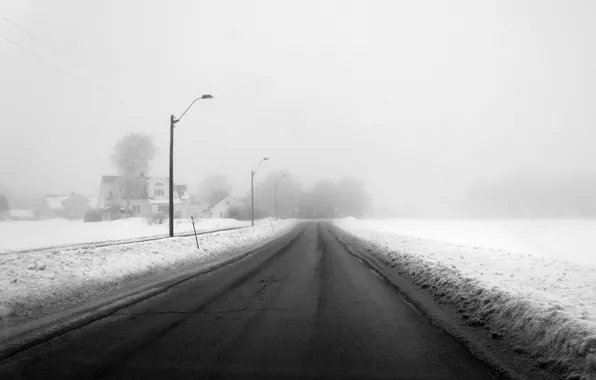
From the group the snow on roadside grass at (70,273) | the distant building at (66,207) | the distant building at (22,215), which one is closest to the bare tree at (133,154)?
the distant building at (66,207)

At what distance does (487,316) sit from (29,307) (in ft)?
27.9

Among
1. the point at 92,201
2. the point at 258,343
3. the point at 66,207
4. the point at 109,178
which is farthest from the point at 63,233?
the point at 92,201

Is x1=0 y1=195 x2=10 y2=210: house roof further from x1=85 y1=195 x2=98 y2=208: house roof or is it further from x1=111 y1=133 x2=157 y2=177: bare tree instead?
x1=111 y1=133 x2=157 y2=177: bare tree

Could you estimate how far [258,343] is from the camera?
4.84 m

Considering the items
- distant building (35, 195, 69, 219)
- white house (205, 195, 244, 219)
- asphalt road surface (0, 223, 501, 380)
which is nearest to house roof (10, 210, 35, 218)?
distant building (35, 195, 69, 219)

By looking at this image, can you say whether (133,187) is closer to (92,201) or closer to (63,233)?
(92,201)

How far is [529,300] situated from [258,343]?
14.1ft

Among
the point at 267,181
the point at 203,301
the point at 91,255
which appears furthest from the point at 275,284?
the point at 267,181

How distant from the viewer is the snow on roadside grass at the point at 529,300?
4.30 metres

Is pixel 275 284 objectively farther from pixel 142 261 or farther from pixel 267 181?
pixel 267 181

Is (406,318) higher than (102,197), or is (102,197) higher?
(102,197)

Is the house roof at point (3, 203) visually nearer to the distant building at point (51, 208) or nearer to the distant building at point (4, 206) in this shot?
the distant building at point (4, 206)

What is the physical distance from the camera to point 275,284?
30.4ft

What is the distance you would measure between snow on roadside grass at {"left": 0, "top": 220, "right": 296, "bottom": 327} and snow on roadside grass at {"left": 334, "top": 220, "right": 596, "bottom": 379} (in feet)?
26.0
